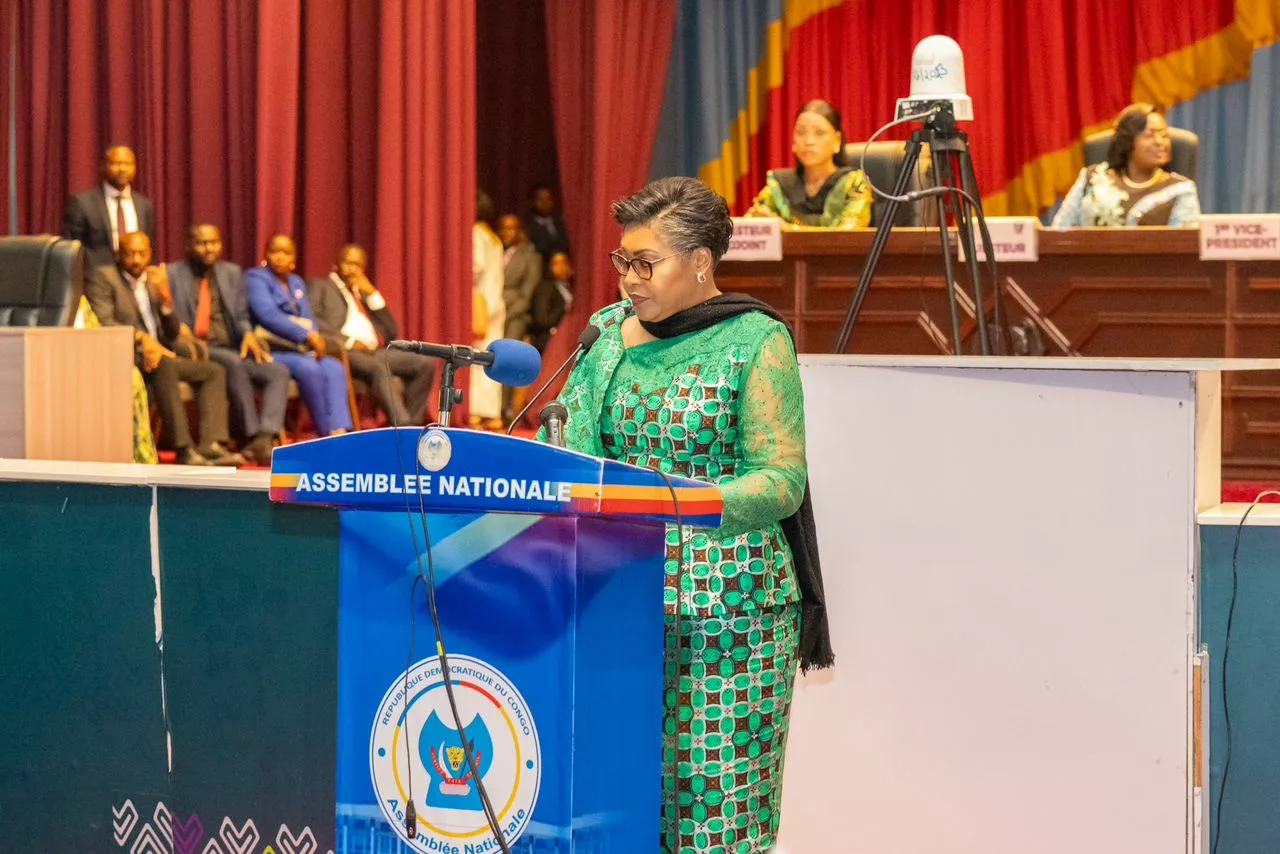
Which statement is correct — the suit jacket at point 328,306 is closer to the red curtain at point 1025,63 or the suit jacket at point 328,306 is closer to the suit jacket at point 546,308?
the suit jacket at point 546,308

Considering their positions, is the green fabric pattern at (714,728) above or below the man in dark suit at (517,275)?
below

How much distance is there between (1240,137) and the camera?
29.7 feet

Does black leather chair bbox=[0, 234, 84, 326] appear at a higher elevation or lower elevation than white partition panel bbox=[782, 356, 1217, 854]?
higher

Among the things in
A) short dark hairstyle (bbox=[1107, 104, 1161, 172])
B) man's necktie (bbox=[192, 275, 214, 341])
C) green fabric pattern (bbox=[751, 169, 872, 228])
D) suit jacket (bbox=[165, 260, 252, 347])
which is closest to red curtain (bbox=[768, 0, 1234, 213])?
short dark hairstyle (bbox=[1107, 104, 1161, 172])

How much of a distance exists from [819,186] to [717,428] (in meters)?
4.72

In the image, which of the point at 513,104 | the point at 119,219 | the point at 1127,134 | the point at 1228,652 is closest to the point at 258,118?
the point at 119,219

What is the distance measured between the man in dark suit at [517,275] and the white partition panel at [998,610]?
6.32 meters

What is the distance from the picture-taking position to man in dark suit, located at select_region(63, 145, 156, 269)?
730 centimetres

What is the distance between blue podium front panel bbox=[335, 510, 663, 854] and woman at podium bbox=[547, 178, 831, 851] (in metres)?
0.17

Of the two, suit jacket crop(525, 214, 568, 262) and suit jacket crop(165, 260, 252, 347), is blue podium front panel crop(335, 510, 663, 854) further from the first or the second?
suit jacket crop(525, 214, 568, 262)

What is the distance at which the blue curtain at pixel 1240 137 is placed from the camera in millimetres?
8898

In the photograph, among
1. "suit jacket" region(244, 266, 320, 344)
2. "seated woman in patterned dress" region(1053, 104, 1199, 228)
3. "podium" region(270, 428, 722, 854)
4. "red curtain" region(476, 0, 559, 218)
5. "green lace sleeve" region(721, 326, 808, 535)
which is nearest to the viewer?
"podium" region(270, 428, 722, 854)

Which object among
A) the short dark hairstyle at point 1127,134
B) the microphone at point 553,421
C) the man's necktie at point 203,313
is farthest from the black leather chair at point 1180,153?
the microphone at point 553,421

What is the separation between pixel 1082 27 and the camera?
933 cm
